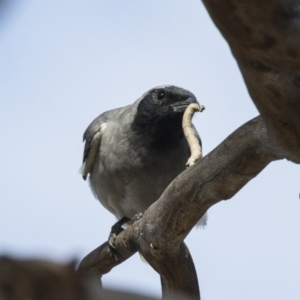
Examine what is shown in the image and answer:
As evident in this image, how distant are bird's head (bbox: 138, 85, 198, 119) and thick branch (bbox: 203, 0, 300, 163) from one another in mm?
4190

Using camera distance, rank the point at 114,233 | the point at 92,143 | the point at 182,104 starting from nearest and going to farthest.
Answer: the point at 114,233 < the point at 182,104 < the point at 92,143

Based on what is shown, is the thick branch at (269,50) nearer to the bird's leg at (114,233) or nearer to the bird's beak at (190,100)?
the bird's leg at (114,233)

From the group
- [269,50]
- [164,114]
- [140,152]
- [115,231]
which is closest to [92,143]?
[140,152]

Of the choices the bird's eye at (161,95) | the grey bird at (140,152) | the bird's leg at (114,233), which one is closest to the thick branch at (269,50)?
the bird's leg at (114,233)

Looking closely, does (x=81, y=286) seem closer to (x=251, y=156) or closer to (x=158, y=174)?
(x=251, y=156)

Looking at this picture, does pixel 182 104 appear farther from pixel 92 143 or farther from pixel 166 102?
pixel 92 143

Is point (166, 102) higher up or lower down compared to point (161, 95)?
lower down

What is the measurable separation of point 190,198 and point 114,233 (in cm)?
283

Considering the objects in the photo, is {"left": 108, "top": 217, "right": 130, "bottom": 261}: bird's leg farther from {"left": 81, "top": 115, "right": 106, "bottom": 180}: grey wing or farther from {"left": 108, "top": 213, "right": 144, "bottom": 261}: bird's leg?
{"left": 81, "top": 115, "right": 106, "bottom": 180}: grey wing

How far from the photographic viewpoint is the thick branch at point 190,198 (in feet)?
11.7

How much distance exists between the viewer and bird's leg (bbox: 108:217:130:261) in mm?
5957

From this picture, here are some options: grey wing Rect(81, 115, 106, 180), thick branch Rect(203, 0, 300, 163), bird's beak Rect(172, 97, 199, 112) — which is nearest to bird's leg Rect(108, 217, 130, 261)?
grey wing Rect(81, 115, 106, 180)

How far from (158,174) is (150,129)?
0.64 meters

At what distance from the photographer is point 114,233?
675 centimetres
